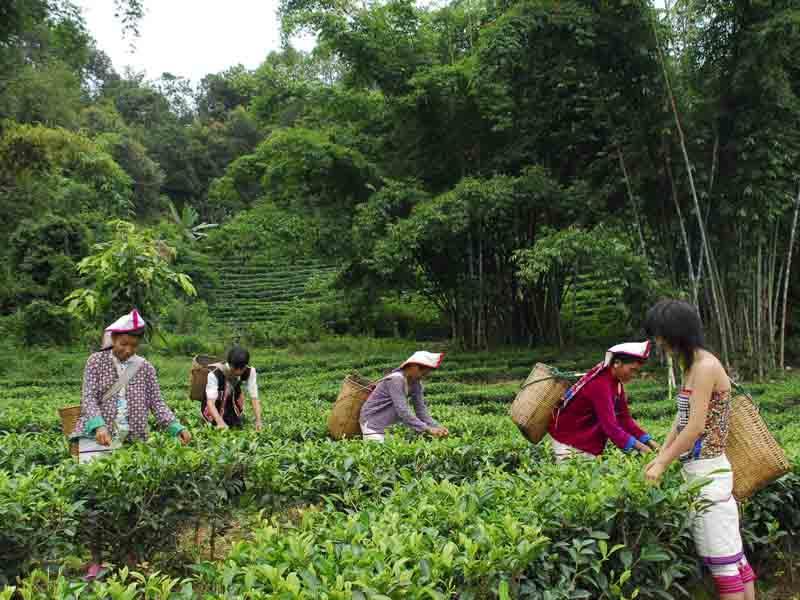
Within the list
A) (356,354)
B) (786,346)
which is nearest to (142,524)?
(356,354)

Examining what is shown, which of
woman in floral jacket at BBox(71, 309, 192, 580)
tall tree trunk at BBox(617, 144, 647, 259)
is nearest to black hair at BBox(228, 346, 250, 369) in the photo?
woman in floral jacket at BBox(71, 309, 192, 580)

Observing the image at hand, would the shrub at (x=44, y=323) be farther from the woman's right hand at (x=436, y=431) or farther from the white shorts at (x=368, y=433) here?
the woman's right hand at (x=436, y=431)


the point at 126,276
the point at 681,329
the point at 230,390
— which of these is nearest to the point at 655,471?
the point at 681,329

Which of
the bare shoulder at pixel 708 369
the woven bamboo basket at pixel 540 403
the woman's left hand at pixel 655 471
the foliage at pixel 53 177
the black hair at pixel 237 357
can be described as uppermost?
the foliage at pixel 53 177

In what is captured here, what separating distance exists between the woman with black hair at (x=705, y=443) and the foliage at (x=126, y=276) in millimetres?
8374

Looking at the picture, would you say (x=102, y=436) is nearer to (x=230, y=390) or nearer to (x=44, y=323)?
(x=230, y=390)

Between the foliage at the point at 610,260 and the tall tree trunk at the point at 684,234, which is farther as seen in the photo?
the tall tree trunk at the point at 684,234

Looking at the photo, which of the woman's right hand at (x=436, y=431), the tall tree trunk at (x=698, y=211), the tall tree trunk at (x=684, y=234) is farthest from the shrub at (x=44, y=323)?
the woman's right hand at (x=436, y=431)

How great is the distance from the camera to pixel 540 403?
14.3 feet

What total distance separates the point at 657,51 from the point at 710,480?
911 centimetres

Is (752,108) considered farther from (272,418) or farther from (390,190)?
(272,418)

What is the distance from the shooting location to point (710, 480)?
315 centimetres

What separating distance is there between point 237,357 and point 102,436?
1.40 meters

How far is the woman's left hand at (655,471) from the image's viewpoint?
3.17 m
